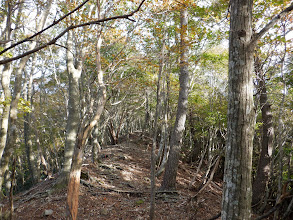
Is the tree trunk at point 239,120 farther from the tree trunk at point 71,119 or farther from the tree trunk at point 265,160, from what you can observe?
the tree trunk at point 71,119

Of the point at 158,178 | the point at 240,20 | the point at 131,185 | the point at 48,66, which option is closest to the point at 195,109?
the point at 158,178

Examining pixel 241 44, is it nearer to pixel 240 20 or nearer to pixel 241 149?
pixel 240 20

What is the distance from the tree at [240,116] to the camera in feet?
8.00

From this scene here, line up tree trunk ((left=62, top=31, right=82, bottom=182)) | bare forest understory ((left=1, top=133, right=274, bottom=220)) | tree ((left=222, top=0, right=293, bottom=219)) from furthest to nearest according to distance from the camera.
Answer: tree trunk ((left=62, top=31, right=82, bottom=182)) → bare forest understory ((left=1, top=133, right=274, bottom=220)) → tree ((left=222, top=0, right=293, bottom=219))

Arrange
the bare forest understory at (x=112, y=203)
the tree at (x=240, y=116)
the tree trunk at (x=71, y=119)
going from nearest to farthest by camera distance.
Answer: the tree at (x=240, y=116) → the bare forest understory at (x=112, y=203) → the tree trunk at (x=71, y=119)

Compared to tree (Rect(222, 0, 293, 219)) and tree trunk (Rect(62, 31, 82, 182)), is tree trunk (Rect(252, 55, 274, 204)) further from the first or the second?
tree trunk (Rect(62, 31, 82, 182))

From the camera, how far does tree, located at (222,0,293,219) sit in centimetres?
244

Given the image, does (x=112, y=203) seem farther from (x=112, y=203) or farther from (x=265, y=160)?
(x=265, y=160)

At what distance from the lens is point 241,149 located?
2449 mm

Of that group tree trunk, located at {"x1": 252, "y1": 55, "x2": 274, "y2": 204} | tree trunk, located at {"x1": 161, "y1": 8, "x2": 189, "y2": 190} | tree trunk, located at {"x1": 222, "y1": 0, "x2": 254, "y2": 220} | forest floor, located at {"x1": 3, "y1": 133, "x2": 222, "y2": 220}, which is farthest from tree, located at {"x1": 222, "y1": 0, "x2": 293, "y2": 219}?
tree trunk, located at {"x1": 252, "y1": 55, "x2": 274, "y2": 204}

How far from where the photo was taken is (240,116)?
2480 mm

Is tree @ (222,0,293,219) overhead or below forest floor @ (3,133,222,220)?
overhead

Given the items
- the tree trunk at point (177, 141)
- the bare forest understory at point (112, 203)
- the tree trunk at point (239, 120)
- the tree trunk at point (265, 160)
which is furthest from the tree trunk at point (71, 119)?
the tree trunk at point (265, 160)

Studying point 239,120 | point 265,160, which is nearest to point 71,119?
point 239,120
